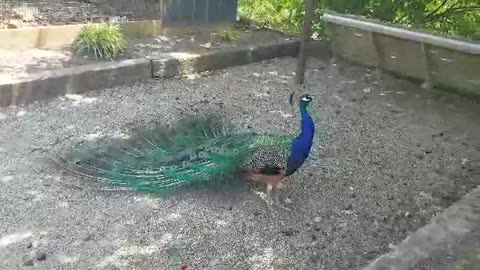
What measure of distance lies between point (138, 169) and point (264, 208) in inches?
34.0

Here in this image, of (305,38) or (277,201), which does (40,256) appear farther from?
(305,38)

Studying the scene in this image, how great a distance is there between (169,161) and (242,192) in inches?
21.5

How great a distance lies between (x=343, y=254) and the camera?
3395mm

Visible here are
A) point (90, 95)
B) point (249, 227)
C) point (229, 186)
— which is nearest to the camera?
point (249, 227)

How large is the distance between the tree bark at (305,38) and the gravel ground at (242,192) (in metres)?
0.41

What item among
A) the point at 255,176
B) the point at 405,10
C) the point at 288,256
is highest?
the point at 405,10

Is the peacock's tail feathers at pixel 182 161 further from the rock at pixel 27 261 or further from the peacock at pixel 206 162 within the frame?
the rock at pixel 27 261

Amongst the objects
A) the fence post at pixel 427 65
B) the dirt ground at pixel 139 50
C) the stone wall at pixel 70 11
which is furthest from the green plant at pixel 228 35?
the fence post at pixel 427 65

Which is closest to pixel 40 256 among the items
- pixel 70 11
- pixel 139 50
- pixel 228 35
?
pixel 139 50

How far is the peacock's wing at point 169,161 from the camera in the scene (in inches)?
147

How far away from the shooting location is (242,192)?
13.0 feet

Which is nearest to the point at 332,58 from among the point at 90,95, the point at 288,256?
the point at 90,95

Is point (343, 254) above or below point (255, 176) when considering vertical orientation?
below

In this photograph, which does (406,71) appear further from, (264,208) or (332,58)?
(264,208)
